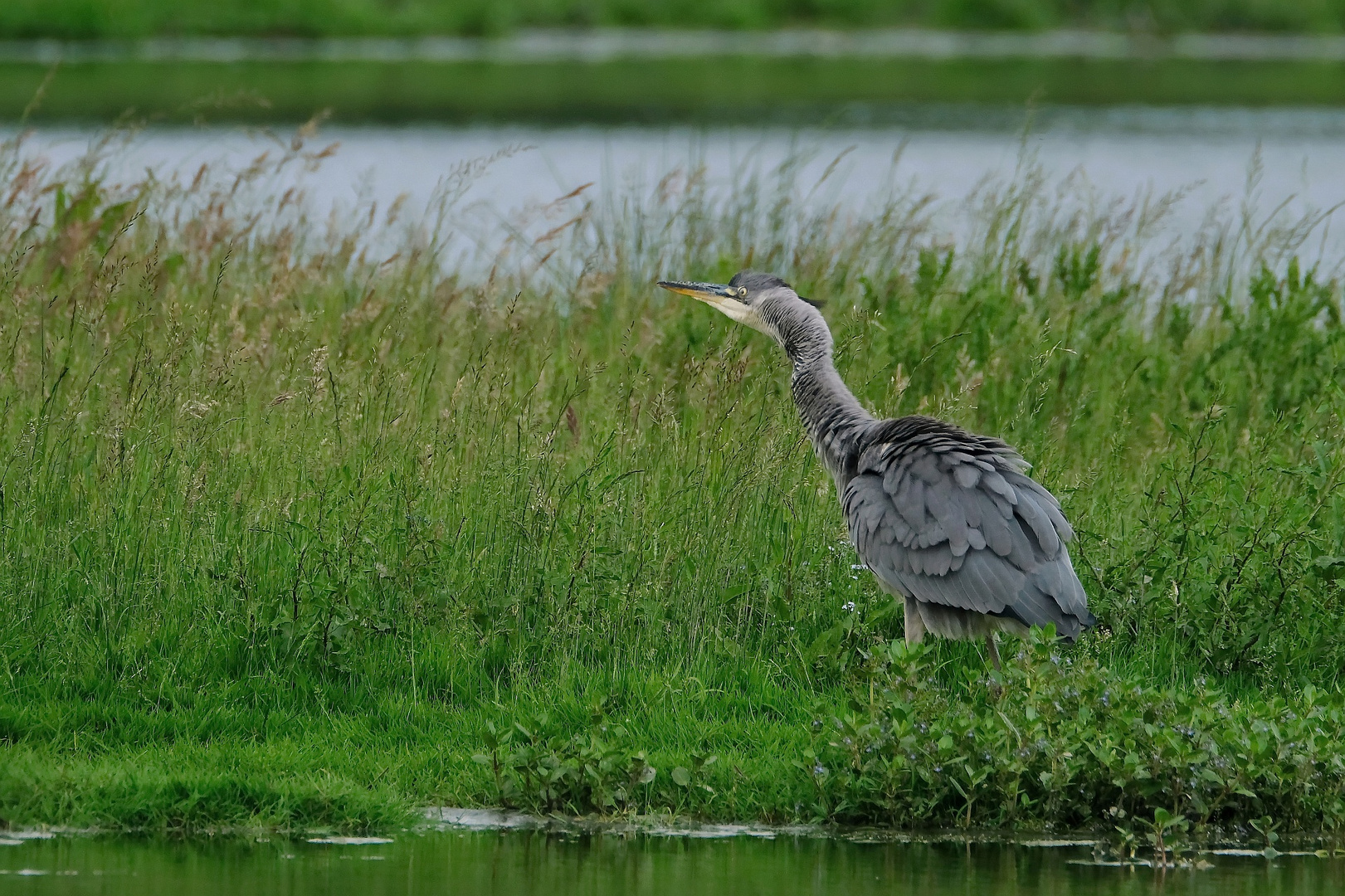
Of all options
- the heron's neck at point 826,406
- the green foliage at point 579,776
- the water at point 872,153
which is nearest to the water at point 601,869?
the green foliage at point 579,776

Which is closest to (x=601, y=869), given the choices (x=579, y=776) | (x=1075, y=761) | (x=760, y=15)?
(x=579, y=776)

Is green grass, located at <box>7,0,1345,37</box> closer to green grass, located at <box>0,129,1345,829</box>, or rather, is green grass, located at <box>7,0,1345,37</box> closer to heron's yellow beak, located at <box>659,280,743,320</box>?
green grass, located at <box>0,129,1345,829</box>

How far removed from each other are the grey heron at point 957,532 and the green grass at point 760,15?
127 ft

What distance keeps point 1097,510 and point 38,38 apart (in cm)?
3768

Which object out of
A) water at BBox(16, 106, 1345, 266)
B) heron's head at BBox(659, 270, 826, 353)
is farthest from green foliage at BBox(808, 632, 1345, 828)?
water at BBox(16, 106, 1345, 266)

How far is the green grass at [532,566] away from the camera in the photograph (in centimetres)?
541

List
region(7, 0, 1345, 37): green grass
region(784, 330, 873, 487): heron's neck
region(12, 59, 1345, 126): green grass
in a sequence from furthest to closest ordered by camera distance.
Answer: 1. region(7, 0, 1345, 37): green grass
2. region(12, 59, 1345, 126): green grass
3. region(784, 330, 873, 487): heron's neck

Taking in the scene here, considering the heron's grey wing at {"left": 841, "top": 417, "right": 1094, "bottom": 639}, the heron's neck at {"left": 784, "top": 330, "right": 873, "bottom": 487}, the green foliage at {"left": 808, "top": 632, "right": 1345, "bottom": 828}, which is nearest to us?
the green foliage at {"left": 808, "top": 632, "right": 1345, "bottom": 828}

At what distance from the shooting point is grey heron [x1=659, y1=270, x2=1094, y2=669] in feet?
19.4

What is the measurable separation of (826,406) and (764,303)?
765 mm

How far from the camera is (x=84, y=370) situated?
846cm

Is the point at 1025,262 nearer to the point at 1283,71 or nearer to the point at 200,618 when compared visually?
the point at 200,618

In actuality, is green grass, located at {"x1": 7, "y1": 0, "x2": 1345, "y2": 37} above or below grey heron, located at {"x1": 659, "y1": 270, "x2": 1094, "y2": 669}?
above

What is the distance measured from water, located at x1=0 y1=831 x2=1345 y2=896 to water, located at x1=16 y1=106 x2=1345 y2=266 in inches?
436
